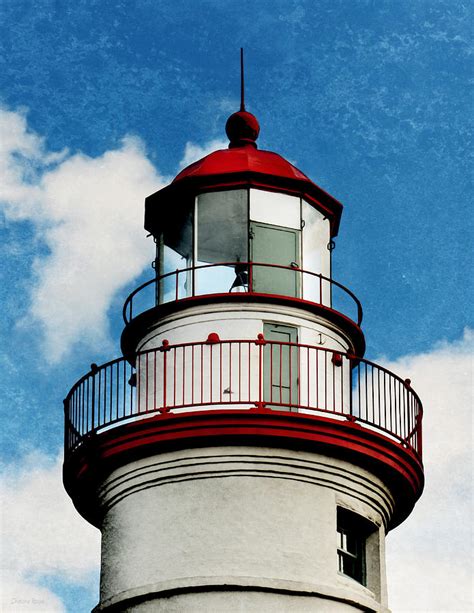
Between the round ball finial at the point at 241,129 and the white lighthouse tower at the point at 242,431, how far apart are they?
26.2 inches

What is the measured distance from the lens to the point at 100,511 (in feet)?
66.4

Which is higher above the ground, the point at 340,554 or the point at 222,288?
Result: the point at 222,288

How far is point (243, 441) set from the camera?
62.5ft

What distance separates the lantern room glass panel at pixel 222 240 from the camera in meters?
20.6

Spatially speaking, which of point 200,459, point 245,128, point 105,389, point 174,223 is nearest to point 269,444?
point 200,459

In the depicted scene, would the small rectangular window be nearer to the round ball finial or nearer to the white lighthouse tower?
the white lighthouse tower

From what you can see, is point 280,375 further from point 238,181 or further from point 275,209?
point 238,181

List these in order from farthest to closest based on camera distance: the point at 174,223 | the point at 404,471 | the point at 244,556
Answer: the point at 174,223
the point at 404,471
the point at 244,556

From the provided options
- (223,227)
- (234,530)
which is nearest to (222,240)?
(223,227)

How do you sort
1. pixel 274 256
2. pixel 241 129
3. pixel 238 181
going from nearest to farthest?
pixel 274 256 < pixel 238 181 < pixel 241 129

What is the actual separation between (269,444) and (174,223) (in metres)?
3.78

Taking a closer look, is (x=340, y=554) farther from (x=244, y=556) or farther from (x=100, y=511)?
(x=100, y=511)

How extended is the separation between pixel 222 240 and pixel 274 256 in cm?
70

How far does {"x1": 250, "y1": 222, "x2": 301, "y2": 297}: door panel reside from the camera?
20516 millimetres
